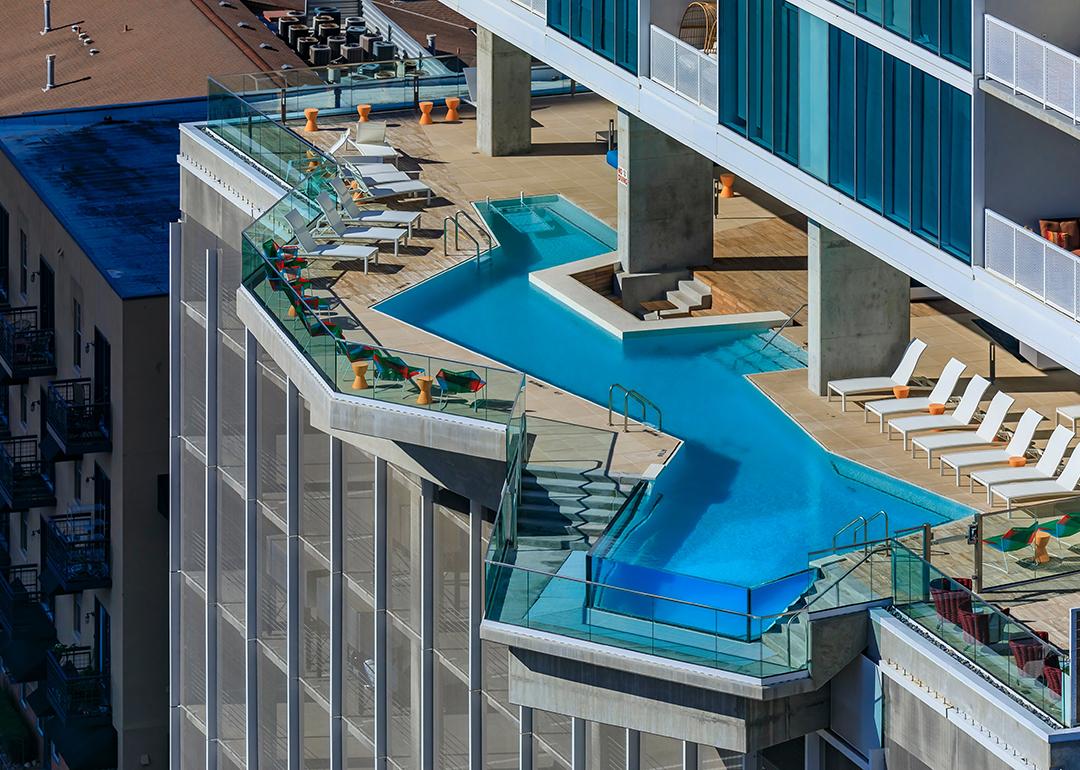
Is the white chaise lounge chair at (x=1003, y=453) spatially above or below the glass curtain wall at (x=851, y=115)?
below

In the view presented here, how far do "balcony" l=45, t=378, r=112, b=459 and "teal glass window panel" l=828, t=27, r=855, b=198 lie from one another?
22743mm

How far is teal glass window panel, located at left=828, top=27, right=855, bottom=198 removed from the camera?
37594 mm

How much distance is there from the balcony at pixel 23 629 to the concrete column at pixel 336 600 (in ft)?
58.1

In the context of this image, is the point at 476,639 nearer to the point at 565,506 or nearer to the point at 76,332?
the point at 565,506

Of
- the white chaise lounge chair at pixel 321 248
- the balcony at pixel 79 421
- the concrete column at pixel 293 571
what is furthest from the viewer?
the balcony at pixel 79 421

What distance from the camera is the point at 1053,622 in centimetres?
3080

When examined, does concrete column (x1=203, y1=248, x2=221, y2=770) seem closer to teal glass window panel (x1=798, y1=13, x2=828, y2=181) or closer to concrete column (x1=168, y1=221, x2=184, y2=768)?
concrete column (x1=168, y1=221, x2=184, y2=768)

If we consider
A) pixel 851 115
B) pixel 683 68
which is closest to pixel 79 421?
pixel 683 68

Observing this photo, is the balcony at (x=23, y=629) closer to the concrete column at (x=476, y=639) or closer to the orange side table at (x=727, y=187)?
the orange side table at (x=727, y=187)

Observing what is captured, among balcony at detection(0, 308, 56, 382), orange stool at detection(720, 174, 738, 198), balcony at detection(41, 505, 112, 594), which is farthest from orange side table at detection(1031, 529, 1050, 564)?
balcony at detection(0, 308, 56, 382)

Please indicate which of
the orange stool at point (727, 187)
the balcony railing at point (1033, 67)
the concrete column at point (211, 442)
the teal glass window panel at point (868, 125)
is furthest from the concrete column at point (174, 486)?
the balcony railing at point (1033, 67)

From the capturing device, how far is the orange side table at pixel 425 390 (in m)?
37.0

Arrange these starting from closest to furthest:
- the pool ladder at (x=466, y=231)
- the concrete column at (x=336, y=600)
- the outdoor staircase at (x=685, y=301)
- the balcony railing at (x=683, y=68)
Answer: the balcony railing at (x=683, y=68)
the concrete column at (x=336, y=600)
the outdoor staircase at (x=685, y=301)
the pool ladder at (x=466, y=231)

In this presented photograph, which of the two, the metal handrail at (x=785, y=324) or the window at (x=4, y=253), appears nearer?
the metal handrail at (x=785, y=324)
